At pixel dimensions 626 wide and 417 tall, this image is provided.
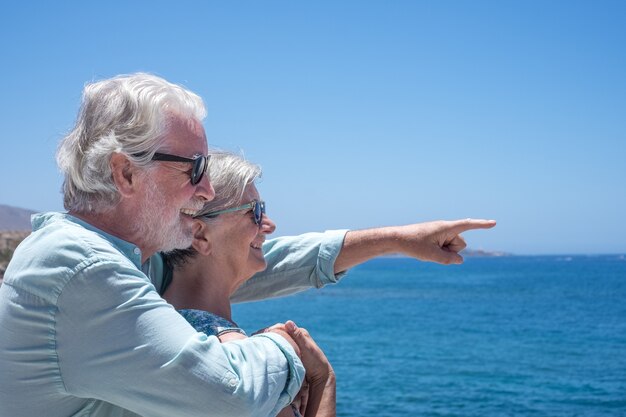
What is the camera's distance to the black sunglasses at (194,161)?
6.03 ft

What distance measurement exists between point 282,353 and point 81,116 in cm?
77

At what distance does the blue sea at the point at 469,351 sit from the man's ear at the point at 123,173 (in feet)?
48.3

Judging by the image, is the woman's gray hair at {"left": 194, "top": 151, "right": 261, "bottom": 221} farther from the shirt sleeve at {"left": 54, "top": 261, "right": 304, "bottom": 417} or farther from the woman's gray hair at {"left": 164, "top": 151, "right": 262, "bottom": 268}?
the shirt sleeve at {"left": 54, "top": 261, "right": 304, "bottom": 417}

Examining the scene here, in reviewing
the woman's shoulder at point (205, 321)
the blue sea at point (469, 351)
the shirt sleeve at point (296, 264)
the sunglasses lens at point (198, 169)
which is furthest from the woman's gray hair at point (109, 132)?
the blue sea at point (469, 351)

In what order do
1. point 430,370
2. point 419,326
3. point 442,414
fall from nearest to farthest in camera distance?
point 442,414 → point 430,370 → point 419,326

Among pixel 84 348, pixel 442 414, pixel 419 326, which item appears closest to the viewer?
pixel 84 348

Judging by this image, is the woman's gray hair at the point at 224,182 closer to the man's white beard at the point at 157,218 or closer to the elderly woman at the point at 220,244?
the elderly woman at the point at 220,244

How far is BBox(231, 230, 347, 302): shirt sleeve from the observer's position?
3.02 m

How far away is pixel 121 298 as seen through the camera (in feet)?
5.14

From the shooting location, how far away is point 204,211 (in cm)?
250

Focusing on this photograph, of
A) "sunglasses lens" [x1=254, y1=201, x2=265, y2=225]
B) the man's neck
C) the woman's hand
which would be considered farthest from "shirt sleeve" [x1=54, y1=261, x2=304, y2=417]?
"sunglasses lens" [x1=254, y1=201, x2=265, y2=225]

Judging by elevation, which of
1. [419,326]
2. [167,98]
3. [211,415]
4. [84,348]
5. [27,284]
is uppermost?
[167,98]

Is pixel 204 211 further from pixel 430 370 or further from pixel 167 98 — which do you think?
pixel 430 370

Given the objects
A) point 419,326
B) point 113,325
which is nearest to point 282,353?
point 113,325
